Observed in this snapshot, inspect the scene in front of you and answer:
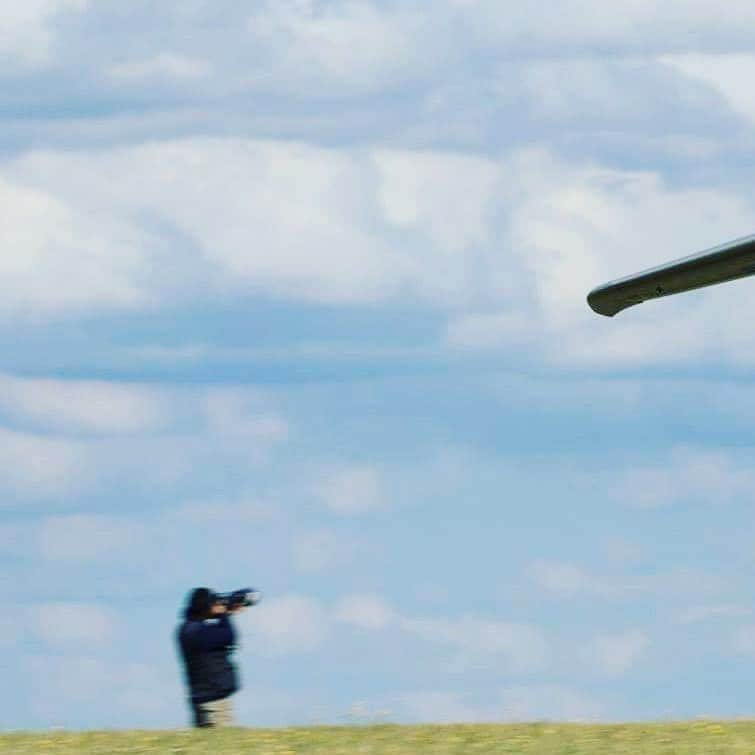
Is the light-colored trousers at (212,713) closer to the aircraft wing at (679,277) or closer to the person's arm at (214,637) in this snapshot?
the person's arm at (214,637)

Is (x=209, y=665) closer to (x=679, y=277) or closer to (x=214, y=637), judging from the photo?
(x=214, y=637)

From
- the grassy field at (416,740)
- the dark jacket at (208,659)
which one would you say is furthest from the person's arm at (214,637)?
the grassy field at (416,740)

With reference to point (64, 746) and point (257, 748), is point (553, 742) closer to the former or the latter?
point (257, 748)

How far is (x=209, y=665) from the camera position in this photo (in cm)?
1941

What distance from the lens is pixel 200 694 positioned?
19422 mm

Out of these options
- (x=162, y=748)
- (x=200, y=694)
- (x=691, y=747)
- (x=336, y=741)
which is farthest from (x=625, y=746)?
(x=200, y=694)

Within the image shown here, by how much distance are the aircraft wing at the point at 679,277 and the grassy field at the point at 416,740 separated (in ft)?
12.4

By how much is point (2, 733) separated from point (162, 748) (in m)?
2.21

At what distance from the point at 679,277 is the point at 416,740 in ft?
14.8

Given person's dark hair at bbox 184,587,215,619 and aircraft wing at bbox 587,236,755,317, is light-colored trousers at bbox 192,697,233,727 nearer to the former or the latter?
person's dark hair at bbox 184,587,215,619

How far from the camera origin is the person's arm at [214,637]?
1942cm

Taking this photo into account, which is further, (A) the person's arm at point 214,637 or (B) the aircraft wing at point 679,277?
(A) the person's arm at point 214,637

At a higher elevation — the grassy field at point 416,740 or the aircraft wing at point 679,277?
the aircraft wing at point 679,277

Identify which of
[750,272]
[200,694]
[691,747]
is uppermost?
[750,272]
